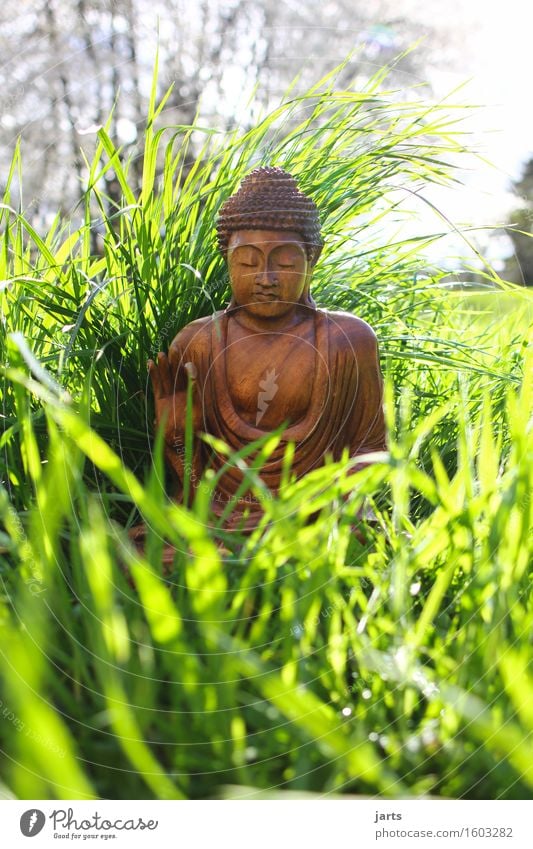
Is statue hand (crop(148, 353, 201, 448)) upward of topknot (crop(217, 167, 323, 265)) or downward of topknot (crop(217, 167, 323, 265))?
downward

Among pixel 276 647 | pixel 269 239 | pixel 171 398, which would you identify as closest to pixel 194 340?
pixel 171 398

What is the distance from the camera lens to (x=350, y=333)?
1.38 metres

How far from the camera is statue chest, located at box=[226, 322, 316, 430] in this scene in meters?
1.37

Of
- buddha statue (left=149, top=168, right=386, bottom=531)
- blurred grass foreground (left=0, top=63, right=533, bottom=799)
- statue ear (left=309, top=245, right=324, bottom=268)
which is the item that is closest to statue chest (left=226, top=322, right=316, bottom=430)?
buddha statue (left=149, top=168, right=386, bottom=531)

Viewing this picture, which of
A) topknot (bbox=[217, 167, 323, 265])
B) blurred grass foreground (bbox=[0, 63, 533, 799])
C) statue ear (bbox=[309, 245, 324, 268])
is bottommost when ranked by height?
blurred grass foreground (bbox=[0, 63, 533, 799])

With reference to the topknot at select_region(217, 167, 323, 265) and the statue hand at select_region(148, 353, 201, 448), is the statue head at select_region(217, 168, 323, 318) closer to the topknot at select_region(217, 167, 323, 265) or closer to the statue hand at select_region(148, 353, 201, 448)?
the topknot at select_region(217, 167, 323, 265)

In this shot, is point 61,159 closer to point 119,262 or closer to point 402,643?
point 119,262

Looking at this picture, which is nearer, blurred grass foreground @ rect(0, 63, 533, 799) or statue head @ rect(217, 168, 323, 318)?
blurred grass foreground @ rect(0, 63, 533, 799)

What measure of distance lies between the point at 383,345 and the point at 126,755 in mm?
1199

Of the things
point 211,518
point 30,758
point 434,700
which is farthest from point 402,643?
point 211,518

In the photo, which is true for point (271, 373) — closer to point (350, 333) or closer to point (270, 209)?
point (350, 333)

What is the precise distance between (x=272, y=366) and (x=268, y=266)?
17 centimetres

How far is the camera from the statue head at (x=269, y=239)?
1330 millimetres

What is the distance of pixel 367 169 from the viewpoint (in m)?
1.79
